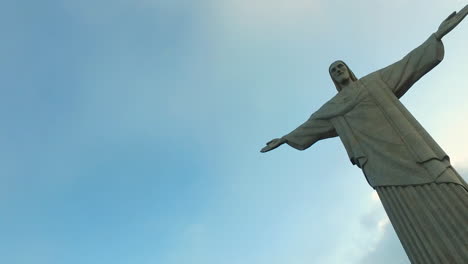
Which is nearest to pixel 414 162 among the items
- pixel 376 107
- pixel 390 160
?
pixel 390 160

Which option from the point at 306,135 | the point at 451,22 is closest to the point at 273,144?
the point at 306,135

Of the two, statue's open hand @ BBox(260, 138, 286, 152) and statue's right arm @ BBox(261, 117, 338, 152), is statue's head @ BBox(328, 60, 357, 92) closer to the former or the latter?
statue's right arm @ BBox(261, 117, 338, 152)

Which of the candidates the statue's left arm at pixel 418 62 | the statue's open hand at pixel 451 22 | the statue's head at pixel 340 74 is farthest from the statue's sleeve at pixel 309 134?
the statue's open hand at pixel 451 22

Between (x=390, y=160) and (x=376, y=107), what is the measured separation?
1.49 metres

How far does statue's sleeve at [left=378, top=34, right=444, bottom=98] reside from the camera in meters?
8.79

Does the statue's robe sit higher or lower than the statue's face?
lower

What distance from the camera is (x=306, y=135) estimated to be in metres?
10.1

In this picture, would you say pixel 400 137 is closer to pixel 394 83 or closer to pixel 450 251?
pixel 394 83

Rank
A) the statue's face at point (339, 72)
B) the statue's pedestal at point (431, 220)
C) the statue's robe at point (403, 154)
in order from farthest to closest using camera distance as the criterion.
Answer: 1. the statue's face at point (339, 72)
2. the statue's robe at point (403, 154)
3. the statue's pedestal at point (431, 220)

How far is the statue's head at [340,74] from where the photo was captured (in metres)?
10.2

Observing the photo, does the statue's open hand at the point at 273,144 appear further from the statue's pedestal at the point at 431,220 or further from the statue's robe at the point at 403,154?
the statue's pedestal at the point at 431,220

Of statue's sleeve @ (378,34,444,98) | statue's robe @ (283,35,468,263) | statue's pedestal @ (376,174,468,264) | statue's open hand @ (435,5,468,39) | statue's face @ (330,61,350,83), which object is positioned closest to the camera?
statue's pedestal @ (376,174,468,264)

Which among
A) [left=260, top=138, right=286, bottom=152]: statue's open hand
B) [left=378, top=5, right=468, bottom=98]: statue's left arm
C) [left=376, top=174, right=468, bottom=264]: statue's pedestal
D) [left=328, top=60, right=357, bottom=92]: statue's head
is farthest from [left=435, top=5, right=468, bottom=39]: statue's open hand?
[left=260, top=138, right=286, bottom=152]: statue's open hand

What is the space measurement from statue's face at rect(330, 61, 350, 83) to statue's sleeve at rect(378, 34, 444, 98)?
0.87 m
